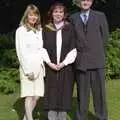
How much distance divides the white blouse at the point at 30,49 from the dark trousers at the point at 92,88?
69 centimetres

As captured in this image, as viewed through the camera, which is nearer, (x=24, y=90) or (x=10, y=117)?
(x=24, y=90)

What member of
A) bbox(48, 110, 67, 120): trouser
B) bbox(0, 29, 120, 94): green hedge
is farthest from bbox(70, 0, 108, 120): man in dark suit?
bbox(0, 29, 120, 94): green hedge

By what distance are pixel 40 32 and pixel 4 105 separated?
260 centimetres

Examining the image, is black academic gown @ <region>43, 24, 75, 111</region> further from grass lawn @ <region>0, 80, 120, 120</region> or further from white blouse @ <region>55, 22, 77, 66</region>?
grass lawn @ <region>0, 80, 120, 120</region>

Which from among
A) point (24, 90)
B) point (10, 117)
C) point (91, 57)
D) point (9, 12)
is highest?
point (9, 12)

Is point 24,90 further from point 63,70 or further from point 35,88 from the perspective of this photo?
point 63,70

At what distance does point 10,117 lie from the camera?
9.13 m

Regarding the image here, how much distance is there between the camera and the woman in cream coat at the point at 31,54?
7.98 metres

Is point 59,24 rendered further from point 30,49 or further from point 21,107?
point 21,107

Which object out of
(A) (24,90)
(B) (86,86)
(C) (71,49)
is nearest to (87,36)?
(C) (71,49)

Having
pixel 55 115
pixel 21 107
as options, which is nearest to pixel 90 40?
pixel 55 115

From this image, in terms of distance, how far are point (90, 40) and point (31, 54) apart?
0.97 metres

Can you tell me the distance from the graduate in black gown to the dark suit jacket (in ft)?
0.36

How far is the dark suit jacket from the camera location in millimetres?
7855
